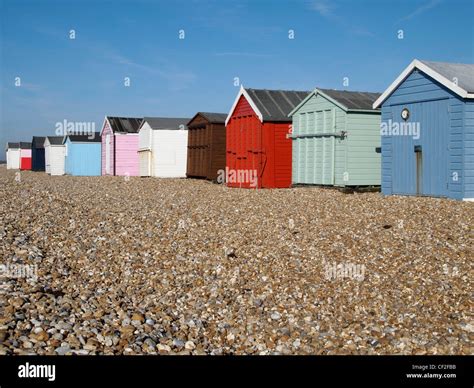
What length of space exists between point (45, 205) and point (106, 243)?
7892mm

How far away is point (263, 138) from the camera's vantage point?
81.5ft

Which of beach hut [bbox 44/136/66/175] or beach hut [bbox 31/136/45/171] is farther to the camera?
beach hut [bbox 31/136/45/171]

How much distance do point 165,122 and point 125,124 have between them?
6167 millimetres

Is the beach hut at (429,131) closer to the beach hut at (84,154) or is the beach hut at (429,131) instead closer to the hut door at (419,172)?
the hut door at (419,172)

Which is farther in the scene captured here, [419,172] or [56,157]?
[56,157]

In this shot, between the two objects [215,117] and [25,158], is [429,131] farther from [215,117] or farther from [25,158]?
[25,158]

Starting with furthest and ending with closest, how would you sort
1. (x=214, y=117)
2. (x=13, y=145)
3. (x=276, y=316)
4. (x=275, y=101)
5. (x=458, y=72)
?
(x=13, y=145) → (x=214, y=117) → (x=275, y=101) → (x=458, y=72) → (x=276, y=316)

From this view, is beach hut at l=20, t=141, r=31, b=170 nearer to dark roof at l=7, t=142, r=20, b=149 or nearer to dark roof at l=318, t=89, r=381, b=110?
dark roof at l=7, t=142, r=20, b=149

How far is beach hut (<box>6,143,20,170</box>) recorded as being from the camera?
246 feet

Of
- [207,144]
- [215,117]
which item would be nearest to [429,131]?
[207,144]

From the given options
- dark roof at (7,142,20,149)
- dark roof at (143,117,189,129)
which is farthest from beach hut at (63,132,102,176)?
dark roof at (7,142,20,149)

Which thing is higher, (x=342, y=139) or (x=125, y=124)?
(x=125, y=124)
